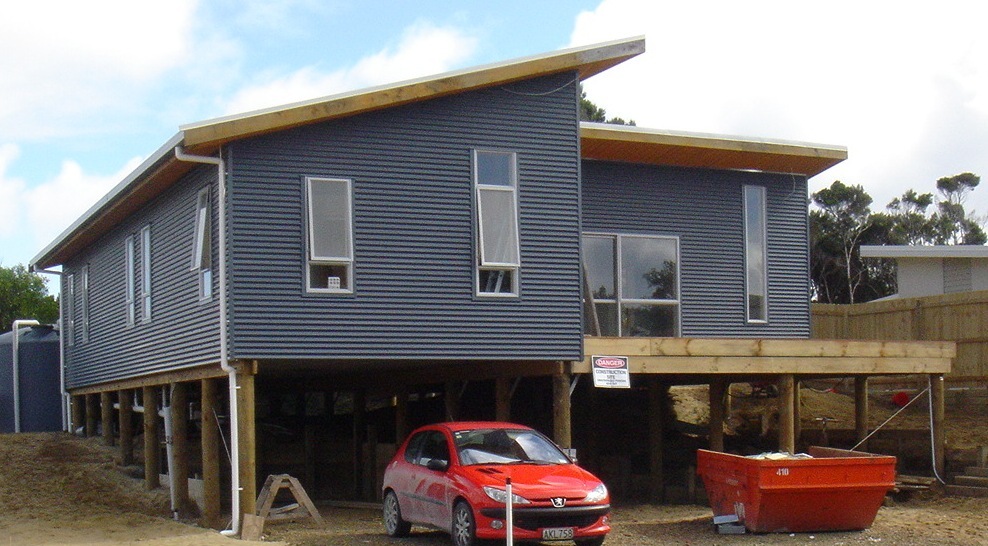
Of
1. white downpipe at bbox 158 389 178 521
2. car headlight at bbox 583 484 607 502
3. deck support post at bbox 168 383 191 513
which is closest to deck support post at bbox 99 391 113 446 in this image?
white downpipe at bbox 158 389 178 521

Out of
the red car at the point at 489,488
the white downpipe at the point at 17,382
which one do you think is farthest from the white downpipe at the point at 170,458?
the white downpipe at the point at 17,382

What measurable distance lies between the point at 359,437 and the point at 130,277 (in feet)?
21.2

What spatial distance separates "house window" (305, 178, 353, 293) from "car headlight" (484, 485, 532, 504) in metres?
4.55

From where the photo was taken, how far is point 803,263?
74.1 feet

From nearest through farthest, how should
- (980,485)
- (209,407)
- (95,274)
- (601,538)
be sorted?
(601,538) < (209,407) < (980,485) < (95,274)

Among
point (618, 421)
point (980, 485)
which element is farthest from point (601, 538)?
point (618, 421)

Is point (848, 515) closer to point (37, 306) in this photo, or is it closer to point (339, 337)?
point (339, 337)

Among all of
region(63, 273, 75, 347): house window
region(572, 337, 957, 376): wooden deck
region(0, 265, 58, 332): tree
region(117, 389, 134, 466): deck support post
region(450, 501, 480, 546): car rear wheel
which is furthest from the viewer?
region(0, 265, 58, 332): tree

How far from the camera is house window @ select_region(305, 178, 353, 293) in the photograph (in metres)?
16.8

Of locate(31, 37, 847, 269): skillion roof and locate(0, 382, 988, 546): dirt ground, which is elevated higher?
locate(31, 37, 847, 269): skillion roof

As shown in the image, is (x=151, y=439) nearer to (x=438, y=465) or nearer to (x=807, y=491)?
(x=438, y=465)

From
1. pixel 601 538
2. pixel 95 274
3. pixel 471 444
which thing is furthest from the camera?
pixel 95 274

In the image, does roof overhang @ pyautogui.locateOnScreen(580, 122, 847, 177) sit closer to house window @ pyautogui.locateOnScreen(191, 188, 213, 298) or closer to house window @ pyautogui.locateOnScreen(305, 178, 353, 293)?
house window @ pyautogui.locateOnScreen(305, 178, 353, 293)

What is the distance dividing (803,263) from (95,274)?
14.0 m
